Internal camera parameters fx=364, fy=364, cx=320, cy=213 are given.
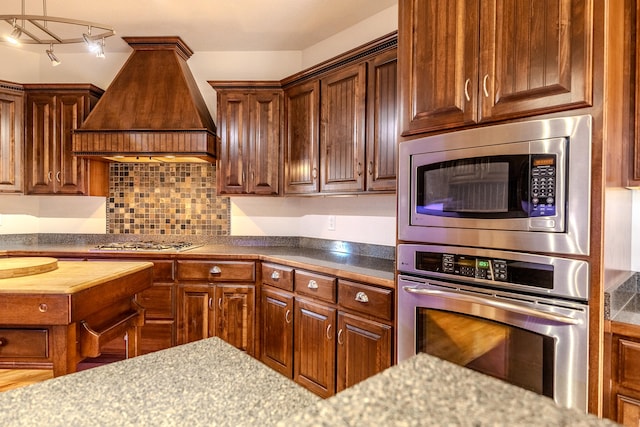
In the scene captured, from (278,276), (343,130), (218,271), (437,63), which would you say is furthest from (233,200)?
(437,63)

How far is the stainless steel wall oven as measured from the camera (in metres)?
1.27

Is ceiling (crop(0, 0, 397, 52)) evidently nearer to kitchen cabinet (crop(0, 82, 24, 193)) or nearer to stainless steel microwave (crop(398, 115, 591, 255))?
kitchen cabinet (crop(0, 82, 24, 193))

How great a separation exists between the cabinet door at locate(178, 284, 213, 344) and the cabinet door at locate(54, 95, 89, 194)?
4.61 feet

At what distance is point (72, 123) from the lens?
3.20 m

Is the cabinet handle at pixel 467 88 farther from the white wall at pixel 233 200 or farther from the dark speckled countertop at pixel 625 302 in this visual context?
the white wall at pixel 233 200

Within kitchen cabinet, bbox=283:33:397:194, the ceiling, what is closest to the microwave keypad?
kitchen cabinet, bbox=283:33:397:194

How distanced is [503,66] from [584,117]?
1.23 feet

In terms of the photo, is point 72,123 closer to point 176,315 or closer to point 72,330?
point 176,315

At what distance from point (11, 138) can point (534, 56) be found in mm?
3921

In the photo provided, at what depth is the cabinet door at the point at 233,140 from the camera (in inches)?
121

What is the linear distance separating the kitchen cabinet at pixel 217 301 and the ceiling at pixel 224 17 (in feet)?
6.29

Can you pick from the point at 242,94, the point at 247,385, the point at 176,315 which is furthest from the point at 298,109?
the point at 247,385

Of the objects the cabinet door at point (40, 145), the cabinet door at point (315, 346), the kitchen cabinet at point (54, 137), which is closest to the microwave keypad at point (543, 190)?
the cabinet door at point (315, 346)

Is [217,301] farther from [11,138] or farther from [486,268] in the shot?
[11,138]
